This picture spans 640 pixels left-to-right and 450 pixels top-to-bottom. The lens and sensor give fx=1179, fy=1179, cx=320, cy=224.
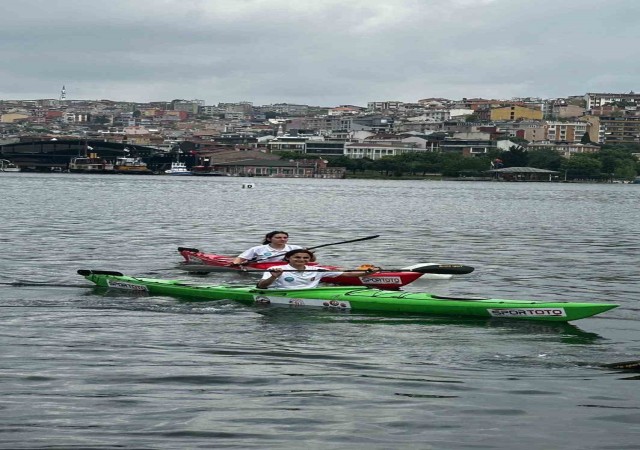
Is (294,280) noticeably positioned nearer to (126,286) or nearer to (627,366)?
(126,286)

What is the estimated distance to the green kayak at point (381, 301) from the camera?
17.5 meters

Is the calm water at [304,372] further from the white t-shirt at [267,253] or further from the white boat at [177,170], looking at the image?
the white boat at [177,170]

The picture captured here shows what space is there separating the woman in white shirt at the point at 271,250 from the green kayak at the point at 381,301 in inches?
100

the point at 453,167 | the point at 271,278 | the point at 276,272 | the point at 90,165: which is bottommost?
the point at 90,165

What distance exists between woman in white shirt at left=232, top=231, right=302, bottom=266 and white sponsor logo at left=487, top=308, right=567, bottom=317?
5.63 m

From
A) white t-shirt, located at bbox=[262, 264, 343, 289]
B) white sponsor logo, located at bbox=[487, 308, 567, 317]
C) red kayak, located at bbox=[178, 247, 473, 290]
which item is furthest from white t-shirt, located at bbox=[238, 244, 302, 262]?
white sponsor logo, located at bbox=[487, 308, 567, 317]

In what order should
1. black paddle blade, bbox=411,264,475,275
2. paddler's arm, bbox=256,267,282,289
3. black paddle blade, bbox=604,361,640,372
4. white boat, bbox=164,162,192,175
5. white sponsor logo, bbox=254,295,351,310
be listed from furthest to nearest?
white boat, bbox=164,162,192,175 → black paddle blade, bbox=411,264,475,275 → paddler's arm, bbox=256,267,282,289 → white sponsor logo, bbox=254,295,351,310 → black paddle blade, bbox=604,361,640,372

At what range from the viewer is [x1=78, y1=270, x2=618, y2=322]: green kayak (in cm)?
1752

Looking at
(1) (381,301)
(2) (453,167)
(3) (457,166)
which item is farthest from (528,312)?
(3) (457,166)

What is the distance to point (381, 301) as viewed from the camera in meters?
18.8

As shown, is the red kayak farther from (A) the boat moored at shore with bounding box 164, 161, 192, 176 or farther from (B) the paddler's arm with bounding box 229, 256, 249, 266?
(A) the boat moored at shore with bounding box 164, 161, 192, 176

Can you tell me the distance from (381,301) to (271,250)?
5.14 metres

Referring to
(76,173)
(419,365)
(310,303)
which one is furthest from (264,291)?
(76,173)

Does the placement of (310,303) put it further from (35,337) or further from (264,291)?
(35,337)
